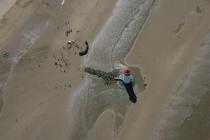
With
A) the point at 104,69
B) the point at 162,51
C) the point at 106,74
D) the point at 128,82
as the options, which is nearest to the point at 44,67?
the point at 104,69

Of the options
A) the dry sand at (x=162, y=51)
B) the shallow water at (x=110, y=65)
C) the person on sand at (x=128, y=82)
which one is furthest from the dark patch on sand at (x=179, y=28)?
the person on sand at (x=128, y=82)

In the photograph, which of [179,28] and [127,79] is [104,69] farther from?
[179,28]

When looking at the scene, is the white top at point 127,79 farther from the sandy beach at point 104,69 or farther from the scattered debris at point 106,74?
the scattered debris at point 106,74

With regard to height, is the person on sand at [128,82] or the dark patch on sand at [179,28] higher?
the dark patch on sand at [179,28]

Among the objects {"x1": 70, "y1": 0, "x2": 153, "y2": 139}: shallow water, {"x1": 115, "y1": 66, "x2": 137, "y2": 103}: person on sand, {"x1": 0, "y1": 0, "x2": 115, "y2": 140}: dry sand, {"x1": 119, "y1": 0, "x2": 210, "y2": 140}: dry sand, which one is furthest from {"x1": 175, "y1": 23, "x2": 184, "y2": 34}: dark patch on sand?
{"x1": 0, "y1": 0, "x2": 115, "y2": 140}: dry sand

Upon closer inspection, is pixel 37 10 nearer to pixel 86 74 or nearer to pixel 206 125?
pixel 86 74

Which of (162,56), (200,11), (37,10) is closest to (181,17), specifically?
(200,11)

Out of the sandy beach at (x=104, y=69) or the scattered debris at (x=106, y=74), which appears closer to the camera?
the sandy beach at (x=104, y=69)

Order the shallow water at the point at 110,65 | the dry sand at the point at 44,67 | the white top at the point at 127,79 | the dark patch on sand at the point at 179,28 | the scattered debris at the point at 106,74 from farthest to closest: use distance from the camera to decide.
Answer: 1. the dark patch on sand at the point at 179,28
2. the scattered debris at the point at 106,74
3. the dry sand at the point at 44,67
4. the white top at the point at 127,79
5. the shallow water at the point at 110,65

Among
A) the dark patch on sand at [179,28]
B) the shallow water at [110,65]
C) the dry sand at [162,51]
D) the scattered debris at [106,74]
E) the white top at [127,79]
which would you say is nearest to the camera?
the dry sand at [162,51]
